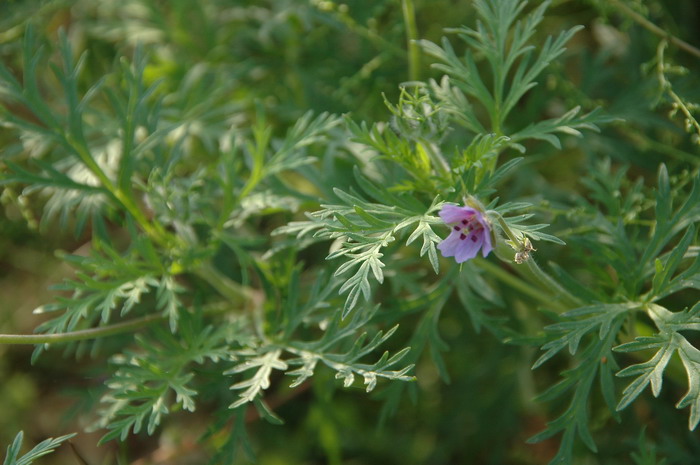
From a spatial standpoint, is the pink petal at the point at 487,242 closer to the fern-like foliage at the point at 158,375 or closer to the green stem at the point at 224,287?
the fern-like foliage at the point at 158,375

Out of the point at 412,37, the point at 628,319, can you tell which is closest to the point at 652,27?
the point at 412,37

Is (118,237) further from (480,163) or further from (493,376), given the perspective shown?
(480,163)

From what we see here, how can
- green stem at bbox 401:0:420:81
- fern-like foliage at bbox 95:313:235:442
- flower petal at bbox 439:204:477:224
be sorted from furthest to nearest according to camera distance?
green stem at bbox 401:0:420:81 → fern-like foliage at bbox 95:313:235:442 → flower petal at bbox 439:204:477:224

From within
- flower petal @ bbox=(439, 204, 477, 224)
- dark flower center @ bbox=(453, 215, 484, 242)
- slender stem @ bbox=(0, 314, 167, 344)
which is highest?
flower petal @ bbox=(439, 204, 477, 224)

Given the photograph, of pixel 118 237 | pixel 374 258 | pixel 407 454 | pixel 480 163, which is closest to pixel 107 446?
pixel 118 237

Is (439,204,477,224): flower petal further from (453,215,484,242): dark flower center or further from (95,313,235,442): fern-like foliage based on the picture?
(95,313,235,442): fern-like foliage

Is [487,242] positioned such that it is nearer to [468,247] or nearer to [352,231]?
[468,247]

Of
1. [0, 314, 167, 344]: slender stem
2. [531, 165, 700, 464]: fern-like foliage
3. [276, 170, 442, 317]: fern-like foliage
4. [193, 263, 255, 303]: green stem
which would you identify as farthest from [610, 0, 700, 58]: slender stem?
[0, 314, 167, 344]: slender stem
